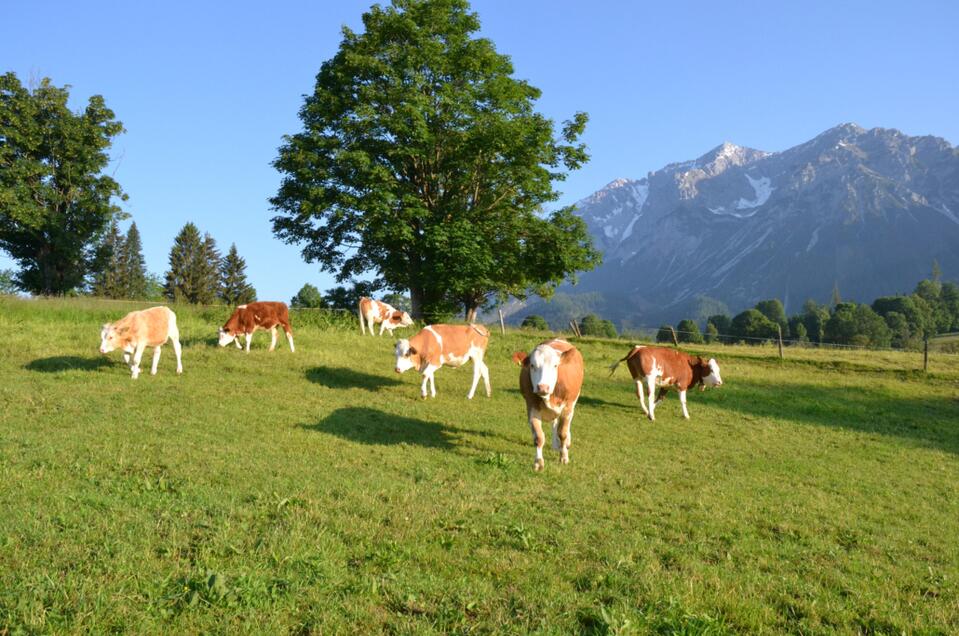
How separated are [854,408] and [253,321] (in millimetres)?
20469

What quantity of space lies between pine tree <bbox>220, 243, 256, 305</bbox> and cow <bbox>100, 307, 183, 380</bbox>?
88.1m

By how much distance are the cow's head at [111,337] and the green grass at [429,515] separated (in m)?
0.70

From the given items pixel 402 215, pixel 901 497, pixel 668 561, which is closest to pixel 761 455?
pixel 901 497

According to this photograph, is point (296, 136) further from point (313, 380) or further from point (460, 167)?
point (313, 380)

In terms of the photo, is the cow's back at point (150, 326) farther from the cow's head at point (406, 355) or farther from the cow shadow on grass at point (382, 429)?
the cow's head at point (406, 355)

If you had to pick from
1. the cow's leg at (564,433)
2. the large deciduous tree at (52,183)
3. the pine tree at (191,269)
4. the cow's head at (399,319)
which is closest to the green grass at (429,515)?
the cow's leg at (564,433)

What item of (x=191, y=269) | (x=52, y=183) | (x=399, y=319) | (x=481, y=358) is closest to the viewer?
(x=481, y=358)

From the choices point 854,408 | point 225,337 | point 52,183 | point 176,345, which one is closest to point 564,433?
point 176,345

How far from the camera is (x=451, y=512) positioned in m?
8.00

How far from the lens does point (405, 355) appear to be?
16.6 meters

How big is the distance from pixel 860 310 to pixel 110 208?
132 metres

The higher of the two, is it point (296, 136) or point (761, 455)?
point (296, 136)

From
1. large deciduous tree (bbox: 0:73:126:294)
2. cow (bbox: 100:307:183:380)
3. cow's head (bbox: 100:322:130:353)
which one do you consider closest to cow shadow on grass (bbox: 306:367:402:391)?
cow (bbox: 100:307:183:380)

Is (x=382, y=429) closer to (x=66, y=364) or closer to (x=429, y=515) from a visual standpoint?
(x=429, y=515)
